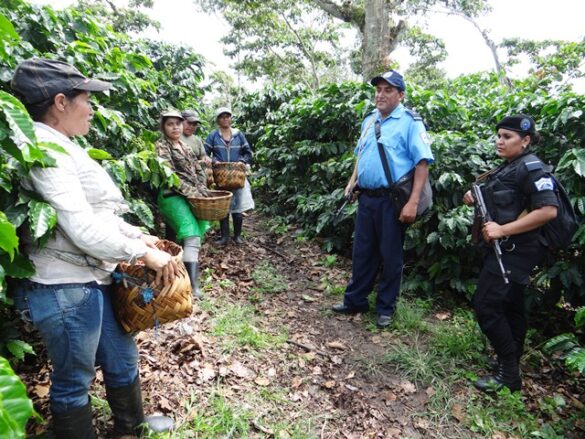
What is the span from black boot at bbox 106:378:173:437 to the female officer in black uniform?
8.41ft

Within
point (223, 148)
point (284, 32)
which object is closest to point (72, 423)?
point (223, 148)

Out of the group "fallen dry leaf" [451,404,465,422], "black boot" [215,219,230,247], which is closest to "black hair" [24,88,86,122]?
"fallen dry leaf" [451,404,465,422]

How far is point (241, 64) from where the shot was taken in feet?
74.1

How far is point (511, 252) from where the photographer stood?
3.08m

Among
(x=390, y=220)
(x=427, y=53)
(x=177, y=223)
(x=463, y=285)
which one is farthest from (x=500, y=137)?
(x=427, y=53)

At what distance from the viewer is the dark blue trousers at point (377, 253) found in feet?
12.6

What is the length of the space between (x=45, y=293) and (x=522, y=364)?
3930 millimetres

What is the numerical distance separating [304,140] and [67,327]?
18.5ft

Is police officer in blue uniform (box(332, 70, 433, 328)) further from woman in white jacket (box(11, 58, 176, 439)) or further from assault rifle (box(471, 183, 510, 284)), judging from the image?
woman in white jacket (box(11, 58, 176, 439))

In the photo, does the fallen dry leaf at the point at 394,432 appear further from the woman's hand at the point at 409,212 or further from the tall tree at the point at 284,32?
the tall tree at the point at 284,32

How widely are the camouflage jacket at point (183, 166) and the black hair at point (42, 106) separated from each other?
2.23 metres

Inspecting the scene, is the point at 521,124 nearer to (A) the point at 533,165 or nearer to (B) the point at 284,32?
(A) the point at 533,165

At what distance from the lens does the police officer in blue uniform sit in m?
3.63

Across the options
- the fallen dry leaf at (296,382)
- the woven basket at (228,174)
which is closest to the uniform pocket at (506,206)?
the fallen dry leaf at (296,382)
